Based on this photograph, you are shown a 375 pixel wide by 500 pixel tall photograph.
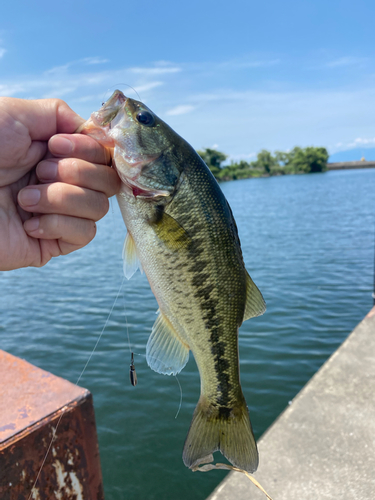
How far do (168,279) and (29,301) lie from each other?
38.7ft

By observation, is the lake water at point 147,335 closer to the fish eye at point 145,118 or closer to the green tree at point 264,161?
the fish eye at point 145,118

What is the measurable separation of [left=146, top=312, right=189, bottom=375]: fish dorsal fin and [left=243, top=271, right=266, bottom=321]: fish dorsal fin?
382 mm

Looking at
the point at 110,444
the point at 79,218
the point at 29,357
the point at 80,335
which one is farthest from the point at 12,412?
the point at 80,335

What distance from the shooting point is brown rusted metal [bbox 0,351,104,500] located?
2.30m

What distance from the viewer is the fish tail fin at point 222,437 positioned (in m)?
1.93

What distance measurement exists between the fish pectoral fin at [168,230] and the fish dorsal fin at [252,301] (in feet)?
1.37

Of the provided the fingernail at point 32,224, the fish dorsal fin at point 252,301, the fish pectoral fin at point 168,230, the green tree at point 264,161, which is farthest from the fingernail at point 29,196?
the green tree at point 264,161

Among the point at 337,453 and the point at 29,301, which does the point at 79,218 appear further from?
the point at 29,301

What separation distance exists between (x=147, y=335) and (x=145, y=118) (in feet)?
26.9

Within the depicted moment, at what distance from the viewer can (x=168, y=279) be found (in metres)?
1.93

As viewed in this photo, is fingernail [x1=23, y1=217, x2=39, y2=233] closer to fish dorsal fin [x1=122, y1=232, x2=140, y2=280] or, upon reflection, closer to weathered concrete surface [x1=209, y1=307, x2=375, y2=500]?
fish dorsal fin [x1=122, y1=232, x2=140, y2=280]

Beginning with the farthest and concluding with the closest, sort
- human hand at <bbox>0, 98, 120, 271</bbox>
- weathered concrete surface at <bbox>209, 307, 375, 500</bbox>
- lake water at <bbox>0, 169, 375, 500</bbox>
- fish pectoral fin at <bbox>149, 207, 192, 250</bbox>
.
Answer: lake water at <bbox>0, 169, 375, 500</bbox>, weathered concrete surface at <bbox>209, 307, 375, 500</bbox>, human hand at <bbox>0, 98, 120, 271</bbox>, fish pectoral fin at <bbox>149, 207, 192, 250</bbox>

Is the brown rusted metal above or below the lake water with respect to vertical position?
above

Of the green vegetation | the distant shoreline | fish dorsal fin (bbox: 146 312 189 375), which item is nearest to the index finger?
fish dorsal fin (bbox: 146 312 189 375)
